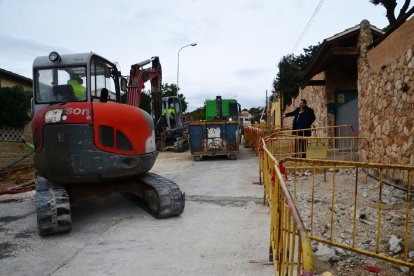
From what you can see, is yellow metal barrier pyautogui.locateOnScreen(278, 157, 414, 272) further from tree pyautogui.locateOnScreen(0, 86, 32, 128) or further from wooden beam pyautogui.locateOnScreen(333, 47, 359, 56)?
tree pyautogui.locateOnScreen(0, 86, 32, 128)

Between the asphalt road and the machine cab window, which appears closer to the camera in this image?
the asphalt road

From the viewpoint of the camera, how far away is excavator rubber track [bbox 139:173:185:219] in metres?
5.58

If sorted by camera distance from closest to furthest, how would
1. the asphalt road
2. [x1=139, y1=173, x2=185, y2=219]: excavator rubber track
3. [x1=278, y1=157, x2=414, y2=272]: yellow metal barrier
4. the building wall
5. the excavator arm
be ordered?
[x1=278, y1=157, x2=414, y2=272]: yellow metal barrier
the asphalt road
[x1=139, y1=173, x2=185, y2=219]: excavator rubber track
the excavator arm
the building wall

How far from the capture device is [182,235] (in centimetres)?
486

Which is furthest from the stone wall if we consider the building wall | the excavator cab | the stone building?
the building wall

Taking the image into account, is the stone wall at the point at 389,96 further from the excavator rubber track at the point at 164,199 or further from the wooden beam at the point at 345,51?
the excavator rubber track at the point at 164,199

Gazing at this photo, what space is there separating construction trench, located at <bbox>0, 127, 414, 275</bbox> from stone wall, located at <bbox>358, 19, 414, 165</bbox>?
25.8 inches

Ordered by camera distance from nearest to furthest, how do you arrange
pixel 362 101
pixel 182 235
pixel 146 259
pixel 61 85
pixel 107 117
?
pixel 146 259 < pixel 182 235 < pixel 107 117 < pixel 61 85 < pixel 362 101

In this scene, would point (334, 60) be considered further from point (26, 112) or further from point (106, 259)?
point (26, 112)

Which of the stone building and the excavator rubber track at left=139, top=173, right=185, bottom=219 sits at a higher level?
the stone building

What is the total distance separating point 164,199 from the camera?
5594mm

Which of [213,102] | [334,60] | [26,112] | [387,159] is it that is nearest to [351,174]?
[387,159]

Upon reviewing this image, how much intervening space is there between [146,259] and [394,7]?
20816mm

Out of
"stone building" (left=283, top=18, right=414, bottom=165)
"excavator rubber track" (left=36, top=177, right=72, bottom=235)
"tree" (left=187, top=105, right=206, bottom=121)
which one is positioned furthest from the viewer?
"tree" (left=187, top=105, right=206, bottom=121)
